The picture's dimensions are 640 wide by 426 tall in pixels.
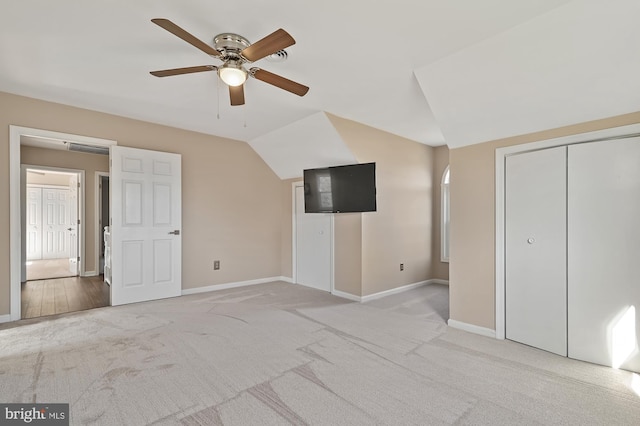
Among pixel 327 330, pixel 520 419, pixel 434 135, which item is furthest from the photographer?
pixel 434 135

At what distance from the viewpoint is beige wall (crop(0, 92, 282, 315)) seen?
3279 mm

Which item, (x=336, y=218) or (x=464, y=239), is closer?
(x=464, y=239)

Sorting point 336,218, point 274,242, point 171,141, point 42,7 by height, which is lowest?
point 274,242

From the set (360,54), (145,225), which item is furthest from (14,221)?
(360,54)

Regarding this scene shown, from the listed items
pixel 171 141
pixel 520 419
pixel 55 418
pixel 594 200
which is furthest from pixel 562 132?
pixel 171 141

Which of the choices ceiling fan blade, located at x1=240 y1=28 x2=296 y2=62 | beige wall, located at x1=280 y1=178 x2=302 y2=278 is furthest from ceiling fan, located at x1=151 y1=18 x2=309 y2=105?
beige wall, located at x1=280 y1=178 x2=302 y2=278

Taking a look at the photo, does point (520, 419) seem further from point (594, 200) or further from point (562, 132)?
point (562, 132)

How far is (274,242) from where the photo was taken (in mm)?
5586

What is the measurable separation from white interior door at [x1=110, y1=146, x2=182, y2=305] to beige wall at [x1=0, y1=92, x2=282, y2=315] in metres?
0.22

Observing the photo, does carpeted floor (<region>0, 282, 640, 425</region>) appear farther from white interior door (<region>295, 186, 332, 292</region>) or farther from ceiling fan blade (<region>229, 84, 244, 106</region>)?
ceiling fan blade (<region>229, 84, 244, 106</region>)

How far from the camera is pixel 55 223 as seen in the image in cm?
777

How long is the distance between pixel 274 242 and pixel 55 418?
4.00m

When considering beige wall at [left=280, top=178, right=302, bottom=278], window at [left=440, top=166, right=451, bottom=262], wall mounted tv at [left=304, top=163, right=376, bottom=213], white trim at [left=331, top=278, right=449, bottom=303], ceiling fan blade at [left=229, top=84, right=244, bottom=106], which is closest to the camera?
ceiling fan blade at [left=229, top=84, right=244, bottom=106]

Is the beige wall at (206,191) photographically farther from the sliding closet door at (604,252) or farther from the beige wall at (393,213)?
the sliding closet door at (604,252)
